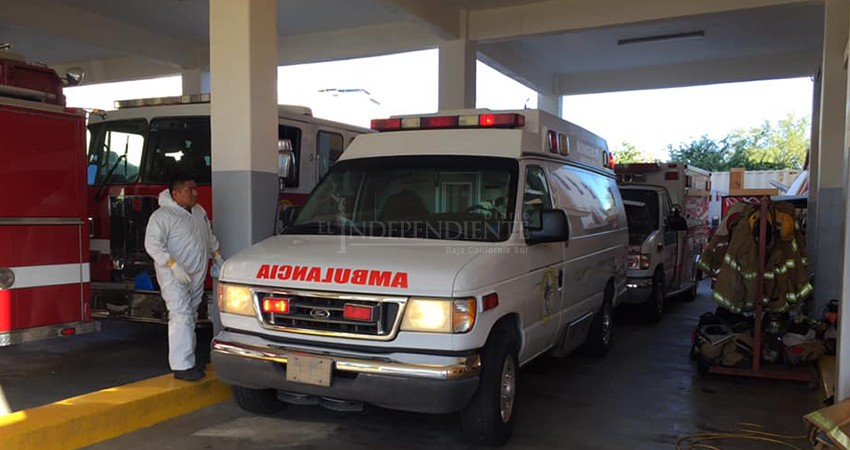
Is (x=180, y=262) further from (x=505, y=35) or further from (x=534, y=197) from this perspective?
(x=505, y=35)

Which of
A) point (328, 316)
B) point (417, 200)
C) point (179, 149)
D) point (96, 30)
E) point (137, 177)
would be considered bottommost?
point (328, 316)

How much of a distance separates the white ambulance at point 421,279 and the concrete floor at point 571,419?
34 cm

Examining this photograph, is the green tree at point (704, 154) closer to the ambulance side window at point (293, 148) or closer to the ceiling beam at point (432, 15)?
the ceiling beam at point (432, 15)

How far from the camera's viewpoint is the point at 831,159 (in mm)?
8570

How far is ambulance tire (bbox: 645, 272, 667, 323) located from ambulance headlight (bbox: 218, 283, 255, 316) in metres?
6.46

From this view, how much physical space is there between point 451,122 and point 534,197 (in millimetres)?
1044

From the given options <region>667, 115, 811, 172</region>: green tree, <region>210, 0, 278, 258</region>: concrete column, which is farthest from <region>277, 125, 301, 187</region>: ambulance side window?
<region>667, 115, 811, 172</region>: green tree

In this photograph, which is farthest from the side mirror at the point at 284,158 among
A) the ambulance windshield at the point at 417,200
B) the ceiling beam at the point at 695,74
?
the ceiling beam at the point at 695,74

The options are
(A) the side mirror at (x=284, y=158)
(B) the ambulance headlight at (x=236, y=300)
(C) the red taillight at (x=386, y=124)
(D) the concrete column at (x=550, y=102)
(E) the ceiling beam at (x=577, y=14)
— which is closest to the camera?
(B) the ambulance headlight at (x=236, y=300)

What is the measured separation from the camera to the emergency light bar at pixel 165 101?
22.9 feet

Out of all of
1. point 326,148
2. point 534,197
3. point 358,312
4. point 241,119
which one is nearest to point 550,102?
point 326,148

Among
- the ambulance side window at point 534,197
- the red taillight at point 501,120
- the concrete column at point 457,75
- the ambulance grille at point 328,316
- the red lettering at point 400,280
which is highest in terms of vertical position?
the concrete column at point 457,75

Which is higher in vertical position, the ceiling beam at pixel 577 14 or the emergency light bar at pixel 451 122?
the ceiling beam at pixel 577 14

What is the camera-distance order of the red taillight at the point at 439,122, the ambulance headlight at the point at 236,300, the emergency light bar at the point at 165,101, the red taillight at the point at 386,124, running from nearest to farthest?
the ambulance headlight at the point at 236,300 < the red taillight at the point at 439,122 < the red taillight at the point at 386,124 < the emergency light bar at the point at 165,101
